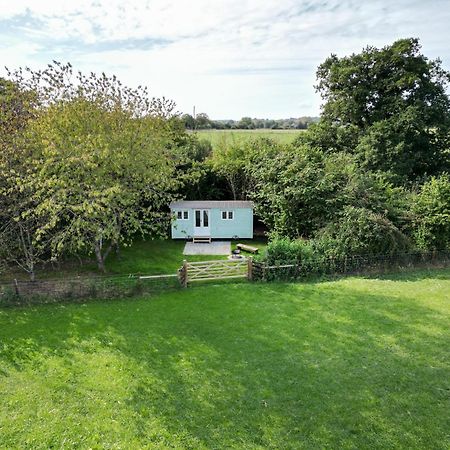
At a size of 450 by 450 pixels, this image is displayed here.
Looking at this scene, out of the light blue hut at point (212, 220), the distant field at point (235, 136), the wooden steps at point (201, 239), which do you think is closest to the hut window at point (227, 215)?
the light blue hut at point (212, 220)

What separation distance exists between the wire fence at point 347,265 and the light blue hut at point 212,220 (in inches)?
263

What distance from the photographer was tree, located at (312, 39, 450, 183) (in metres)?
24.7

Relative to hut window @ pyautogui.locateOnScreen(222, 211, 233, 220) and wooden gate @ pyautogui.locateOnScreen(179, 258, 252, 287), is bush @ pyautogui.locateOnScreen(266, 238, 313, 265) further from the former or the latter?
hut window @ pyautogui.locateOnScreen(222, 211, 233, 220)

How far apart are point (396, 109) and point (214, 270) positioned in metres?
17.6

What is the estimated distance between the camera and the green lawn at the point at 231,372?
819cm

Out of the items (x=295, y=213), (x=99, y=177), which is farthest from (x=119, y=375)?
(x=295, y=213)

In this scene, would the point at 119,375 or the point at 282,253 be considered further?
the point at 282,253

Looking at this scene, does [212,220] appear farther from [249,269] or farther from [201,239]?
[249,269]

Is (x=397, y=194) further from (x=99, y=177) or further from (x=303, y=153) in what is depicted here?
(x=99, y=177)

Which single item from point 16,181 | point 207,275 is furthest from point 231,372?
point 16,181

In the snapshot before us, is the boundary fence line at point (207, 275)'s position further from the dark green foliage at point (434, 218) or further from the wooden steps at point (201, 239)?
the wooden steps at point (201, 239)

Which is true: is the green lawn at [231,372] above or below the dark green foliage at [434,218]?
below

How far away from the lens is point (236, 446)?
308 inches

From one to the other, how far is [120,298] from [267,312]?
6.08m
